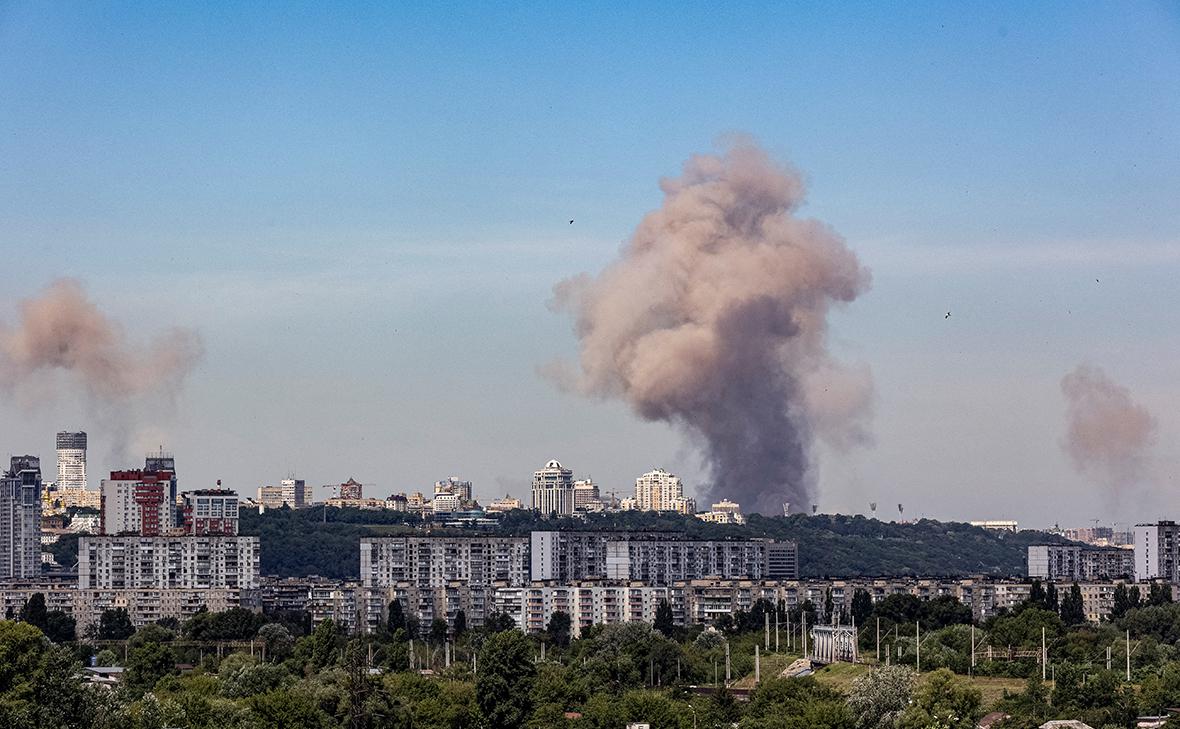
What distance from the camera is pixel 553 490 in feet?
416

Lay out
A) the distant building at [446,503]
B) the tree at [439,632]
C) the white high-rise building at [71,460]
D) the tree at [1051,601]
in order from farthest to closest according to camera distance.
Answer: the white high-rise building at [71,460], the distant building at [446,503], the tree at [439,632], the tree at [1051,601]

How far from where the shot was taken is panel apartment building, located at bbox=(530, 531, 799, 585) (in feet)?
259

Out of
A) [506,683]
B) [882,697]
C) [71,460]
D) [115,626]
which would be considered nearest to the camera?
[882,697]

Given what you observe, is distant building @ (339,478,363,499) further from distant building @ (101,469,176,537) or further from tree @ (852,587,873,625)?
tree @ (852,587,873,625)

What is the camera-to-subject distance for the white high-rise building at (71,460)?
134 meters

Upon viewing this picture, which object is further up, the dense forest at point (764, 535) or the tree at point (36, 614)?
the dense forest at point (764, 535)

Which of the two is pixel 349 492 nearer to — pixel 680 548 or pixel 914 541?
pixel 914 541

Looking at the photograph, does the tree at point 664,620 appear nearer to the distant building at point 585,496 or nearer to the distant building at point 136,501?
Answer: the distant building at point 136,501

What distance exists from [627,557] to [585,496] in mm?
50462

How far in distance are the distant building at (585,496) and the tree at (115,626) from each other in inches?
2421

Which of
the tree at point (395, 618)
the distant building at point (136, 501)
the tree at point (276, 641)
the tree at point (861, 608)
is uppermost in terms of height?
the distant building at point (136, 501)

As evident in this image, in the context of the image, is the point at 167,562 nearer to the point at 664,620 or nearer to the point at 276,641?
the point at 276,641

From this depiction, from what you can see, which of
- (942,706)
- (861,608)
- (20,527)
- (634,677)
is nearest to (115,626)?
(861,608)

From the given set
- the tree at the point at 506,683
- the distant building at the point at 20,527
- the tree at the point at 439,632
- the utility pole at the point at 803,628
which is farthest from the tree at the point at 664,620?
the distant building at the point at 20,527
